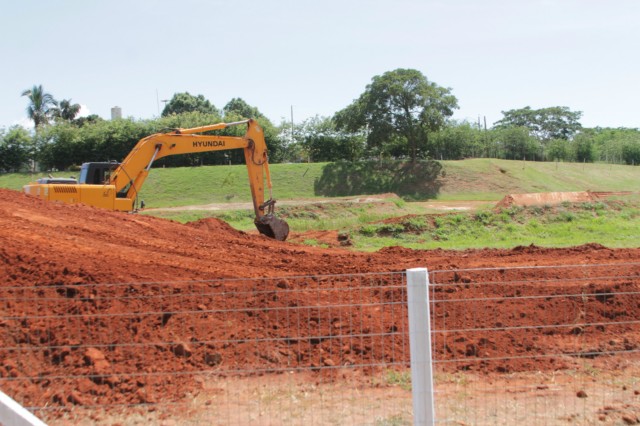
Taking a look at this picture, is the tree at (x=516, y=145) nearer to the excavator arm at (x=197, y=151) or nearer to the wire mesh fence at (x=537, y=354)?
the excavator arm at (x=197, y=151)

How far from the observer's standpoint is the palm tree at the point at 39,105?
85750 mm

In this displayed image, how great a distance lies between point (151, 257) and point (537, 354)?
270 inches

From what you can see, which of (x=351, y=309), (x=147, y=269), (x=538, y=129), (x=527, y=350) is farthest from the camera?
(x=538, y=129)

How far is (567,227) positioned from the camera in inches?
896

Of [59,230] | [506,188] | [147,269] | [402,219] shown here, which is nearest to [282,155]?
[506,188]

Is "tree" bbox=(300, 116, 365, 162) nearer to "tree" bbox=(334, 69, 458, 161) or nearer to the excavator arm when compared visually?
"tree" bbox=(334, 69, 458, 161)

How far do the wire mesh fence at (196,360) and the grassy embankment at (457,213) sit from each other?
13568mm

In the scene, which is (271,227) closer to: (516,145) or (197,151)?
(197,151)

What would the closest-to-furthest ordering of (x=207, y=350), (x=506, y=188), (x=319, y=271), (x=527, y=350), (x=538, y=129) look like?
(x=207, y=350), (x=527, y=350), (x=319, y=271), (x=506, y=188), (x=538, y=129)

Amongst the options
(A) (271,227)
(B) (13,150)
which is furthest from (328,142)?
(A) (271,227)

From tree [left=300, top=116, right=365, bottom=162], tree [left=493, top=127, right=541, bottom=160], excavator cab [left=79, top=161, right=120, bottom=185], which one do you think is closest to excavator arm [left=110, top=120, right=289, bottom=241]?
excavator cab [left=79, top=161, right=120, bottom=185]

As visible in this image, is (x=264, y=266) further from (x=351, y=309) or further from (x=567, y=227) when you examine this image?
(x=567, y=227)

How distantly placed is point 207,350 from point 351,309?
203 cm

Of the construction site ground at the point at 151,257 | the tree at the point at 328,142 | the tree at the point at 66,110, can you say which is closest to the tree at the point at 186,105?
A: the tree at the point at 66,110
